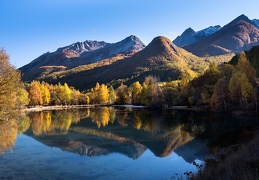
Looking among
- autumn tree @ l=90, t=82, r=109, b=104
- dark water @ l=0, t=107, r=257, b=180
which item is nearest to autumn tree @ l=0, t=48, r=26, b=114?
dark water @ l=0, t=107, r=257, b=180

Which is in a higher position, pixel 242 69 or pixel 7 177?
pixel 242 69

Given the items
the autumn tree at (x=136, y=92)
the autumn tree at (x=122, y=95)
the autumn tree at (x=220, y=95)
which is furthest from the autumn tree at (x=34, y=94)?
the autumn tree at (x=220, y=95)

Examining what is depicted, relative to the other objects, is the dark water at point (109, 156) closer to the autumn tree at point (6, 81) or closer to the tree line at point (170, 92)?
the autumn tree at point (6, 81)

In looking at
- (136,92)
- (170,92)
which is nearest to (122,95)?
(136,92)

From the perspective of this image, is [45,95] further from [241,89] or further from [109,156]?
[109,156]

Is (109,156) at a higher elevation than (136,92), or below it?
below

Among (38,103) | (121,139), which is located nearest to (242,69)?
(121,139)

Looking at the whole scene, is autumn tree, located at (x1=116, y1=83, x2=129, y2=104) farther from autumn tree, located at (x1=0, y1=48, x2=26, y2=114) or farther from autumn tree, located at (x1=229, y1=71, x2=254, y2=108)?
autumn tree, located at (x1=0, y1=48, x2=26, y2=114)

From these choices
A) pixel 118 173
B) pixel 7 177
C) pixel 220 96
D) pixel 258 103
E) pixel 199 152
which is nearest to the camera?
pixel 7 177

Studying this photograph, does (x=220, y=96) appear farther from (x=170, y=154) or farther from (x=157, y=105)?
(x=170, y=154)

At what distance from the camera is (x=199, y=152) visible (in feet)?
98.0

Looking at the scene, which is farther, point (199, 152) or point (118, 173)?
point (199, 152)

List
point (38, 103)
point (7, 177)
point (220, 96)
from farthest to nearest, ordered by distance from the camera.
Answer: point (38, 103) → point (220, 96) → point (7, 177)

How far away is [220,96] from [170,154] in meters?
52.5
